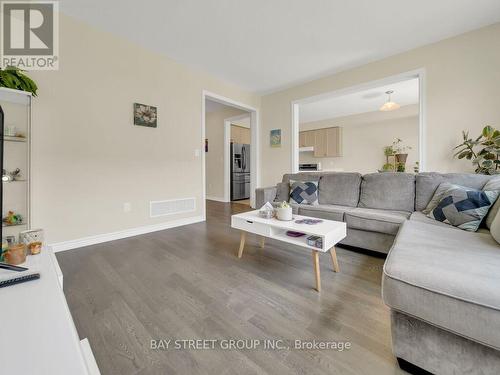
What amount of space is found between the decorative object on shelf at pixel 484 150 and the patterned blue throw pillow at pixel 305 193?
1689 millimetres

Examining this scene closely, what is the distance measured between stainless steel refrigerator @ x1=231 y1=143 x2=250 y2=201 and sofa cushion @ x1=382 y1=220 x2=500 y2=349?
187 inches

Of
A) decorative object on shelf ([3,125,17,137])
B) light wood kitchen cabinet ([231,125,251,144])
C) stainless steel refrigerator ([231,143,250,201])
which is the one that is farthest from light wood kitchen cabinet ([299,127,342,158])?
decorative object on shelf ([3,125,17,137])

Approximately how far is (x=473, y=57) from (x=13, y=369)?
13.9 ft

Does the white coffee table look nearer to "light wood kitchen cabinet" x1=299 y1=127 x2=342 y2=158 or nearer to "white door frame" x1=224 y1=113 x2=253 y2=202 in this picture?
"white door frame" x1=224 y1=113 x2=253 y2=202

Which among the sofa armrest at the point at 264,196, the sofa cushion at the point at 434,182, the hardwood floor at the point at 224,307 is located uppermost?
the sofa cushion at the point at 434,182

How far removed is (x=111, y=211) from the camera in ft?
8.92

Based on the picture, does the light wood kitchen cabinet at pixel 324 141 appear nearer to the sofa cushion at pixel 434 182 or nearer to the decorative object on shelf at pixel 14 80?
the sofa cushion at pixel 434 182

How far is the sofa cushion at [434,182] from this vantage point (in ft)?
7.03

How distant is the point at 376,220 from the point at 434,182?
808 millimetres

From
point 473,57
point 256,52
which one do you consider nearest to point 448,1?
point 473,57

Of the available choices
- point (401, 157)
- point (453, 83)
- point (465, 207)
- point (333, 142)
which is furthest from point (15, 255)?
point (333, 142)

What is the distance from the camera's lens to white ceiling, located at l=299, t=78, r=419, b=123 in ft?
14.1

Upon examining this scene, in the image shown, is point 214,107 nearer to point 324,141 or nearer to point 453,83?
point 324,141

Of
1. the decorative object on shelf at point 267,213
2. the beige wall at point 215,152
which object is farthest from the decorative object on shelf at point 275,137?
the decorative object on shelf at point 267,213
